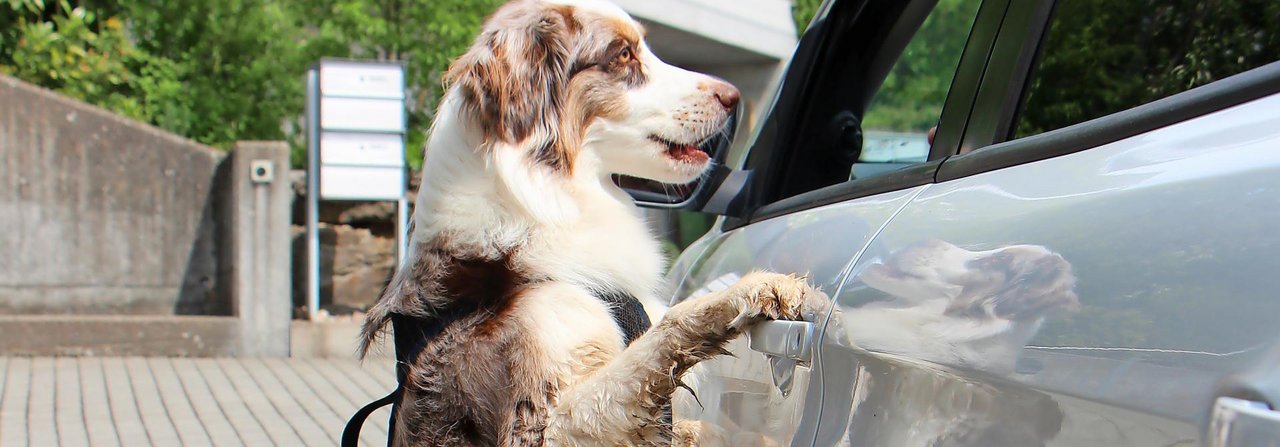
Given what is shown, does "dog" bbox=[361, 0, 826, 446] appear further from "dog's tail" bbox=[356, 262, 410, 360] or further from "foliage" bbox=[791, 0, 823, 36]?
"foliage" bbox=[791, 0, 823, 36]

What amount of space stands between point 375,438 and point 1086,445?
18.6 feet

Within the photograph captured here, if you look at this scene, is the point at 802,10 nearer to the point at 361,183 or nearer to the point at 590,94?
the point at 361,183

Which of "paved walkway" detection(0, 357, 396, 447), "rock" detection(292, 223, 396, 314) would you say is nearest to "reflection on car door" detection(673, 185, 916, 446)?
"paved walkway" detection(0, 357, 396, 447)

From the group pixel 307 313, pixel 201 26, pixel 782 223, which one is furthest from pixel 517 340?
pixel 201 26

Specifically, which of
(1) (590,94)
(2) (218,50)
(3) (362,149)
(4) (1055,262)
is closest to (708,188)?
(1) (590,94)

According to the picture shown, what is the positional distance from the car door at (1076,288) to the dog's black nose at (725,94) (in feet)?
3.25

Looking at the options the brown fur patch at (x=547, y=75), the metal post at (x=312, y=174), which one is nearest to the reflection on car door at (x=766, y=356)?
the brown fur patch at (x=547, y=75)

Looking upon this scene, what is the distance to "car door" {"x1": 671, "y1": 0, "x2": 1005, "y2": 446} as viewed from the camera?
6.08 feet

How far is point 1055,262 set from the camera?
3.92ft

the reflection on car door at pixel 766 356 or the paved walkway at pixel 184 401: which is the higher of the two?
the reflection on car door at pixel 766 356

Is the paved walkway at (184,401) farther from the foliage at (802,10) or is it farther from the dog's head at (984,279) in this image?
the foliage at (802,10)

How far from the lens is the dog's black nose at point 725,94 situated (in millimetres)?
2811

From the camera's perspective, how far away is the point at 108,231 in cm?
912

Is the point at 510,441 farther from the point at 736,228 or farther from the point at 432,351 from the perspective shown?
the point at 736,228
